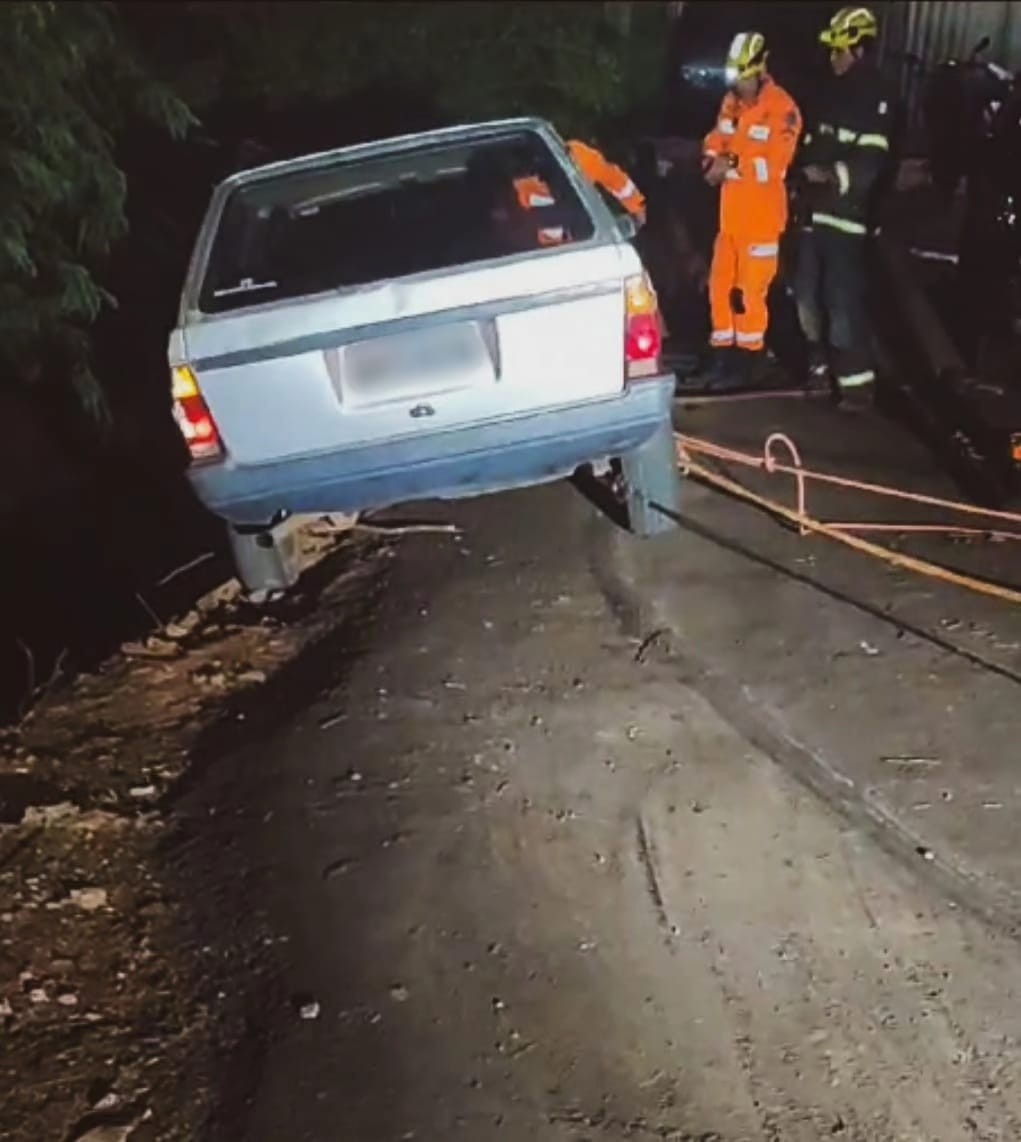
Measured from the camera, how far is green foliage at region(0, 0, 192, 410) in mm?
7625

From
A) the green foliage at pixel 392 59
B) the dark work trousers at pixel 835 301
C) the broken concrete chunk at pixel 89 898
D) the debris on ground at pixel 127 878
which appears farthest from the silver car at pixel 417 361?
the green foliage at pixel 392 59

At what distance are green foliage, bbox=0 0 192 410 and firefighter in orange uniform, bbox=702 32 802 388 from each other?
3.01 meters

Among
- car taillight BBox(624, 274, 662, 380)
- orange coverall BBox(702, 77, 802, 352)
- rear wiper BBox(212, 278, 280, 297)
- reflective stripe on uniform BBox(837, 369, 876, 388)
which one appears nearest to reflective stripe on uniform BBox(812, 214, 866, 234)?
orange coverall BBox(702, 77, 802, 352)

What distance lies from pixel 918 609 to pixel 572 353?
4.85 feet

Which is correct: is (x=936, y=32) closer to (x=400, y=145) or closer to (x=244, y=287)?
(x=400, y=145)

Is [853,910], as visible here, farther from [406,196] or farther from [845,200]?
[845,200]

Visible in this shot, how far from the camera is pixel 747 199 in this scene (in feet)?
24.6

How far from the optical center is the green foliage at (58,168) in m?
7.62

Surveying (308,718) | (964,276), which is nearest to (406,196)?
(308,718)

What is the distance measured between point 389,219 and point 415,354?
0.89m

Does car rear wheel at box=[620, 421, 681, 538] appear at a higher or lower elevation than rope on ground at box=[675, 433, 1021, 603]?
higher

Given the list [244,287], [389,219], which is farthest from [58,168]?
[244,287]

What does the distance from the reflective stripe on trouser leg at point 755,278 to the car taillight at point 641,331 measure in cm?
240

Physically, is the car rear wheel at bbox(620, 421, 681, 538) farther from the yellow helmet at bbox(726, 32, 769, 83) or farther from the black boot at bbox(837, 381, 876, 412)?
the yellow helmet at bbox(726, 32, 769, 83)
